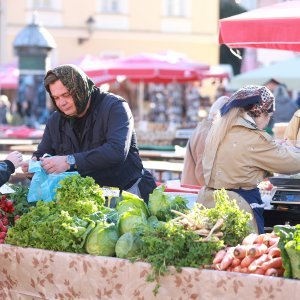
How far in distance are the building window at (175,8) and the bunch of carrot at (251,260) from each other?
112 feet

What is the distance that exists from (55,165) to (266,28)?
1907mm

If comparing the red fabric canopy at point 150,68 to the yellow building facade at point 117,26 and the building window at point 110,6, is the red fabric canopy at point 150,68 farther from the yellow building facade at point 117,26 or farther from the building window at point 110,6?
the building window at point 110,6

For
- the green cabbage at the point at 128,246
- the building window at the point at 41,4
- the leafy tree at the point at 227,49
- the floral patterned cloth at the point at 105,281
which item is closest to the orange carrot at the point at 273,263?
the floral patterned cloth at the point at 105,281

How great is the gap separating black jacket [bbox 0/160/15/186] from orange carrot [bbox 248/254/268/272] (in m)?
1.85

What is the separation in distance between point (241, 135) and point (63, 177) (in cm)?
112

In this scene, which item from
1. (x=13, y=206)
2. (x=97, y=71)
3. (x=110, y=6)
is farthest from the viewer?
(x=110, y=6)

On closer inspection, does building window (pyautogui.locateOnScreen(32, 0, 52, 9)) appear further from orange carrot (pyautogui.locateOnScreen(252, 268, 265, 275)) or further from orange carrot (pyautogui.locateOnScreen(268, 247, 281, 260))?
orange carrot (pyautogui.locateOnScreen(252, 268, 265, 275))

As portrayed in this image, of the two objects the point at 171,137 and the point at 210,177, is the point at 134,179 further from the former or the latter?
the point at 171,137

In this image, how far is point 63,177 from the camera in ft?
18.5

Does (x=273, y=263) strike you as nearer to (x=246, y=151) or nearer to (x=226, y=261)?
(x=226, y=261)

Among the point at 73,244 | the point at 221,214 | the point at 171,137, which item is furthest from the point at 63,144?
the point at 171,137

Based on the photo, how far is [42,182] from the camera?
572 cm

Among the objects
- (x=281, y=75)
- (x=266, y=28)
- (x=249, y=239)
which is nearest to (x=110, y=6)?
(x=281, y=75)

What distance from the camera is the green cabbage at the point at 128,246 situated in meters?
4.73
